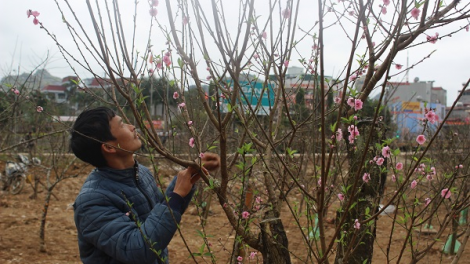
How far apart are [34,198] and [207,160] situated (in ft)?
27.2

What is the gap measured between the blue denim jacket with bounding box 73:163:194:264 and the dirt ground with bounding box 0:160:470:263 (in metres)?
2.38

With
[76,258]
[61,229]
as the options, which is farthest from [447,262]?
[61,229]

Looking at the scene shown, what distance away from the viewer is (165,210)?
159cm

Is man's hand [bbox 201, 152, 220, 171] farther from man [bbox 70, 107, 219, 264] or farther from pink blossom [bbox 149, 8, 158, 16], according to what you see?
pink blossom [bbox 149, 8, 158, 16]

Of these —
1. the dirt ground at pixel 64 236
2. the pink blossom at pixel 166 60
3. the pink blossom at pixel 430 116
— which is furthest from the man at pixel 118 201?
the dirt ground at pixel 64 236

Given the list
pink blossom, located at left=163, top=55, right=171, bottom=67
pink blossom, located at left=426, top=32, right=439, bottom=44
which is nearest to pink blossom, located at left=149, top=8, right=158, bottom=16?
pink blossom, located at left=163, top=55, right=171, bottom=67

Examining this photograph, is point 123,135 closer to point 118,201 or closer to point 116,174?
point 116,174

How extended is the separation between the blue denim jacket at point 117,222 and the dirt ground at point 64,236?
2377 millimetres

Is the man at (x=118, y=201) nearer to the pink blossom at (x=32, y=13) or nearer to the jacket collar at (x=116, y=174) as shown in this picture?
the jacket collar at (x=116, y=174)

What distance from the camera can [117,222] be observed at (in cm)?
157

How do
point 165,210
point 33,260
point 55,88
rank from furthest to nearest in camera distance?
point 55,88
point 33,260
point 165,210

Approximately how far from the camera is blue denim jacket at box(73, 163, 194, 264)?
1.54 m

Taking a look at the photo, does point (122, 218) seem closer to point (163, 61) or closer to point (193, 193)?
point (193, 193)

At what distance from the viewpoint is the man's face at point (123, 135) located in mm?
1771
